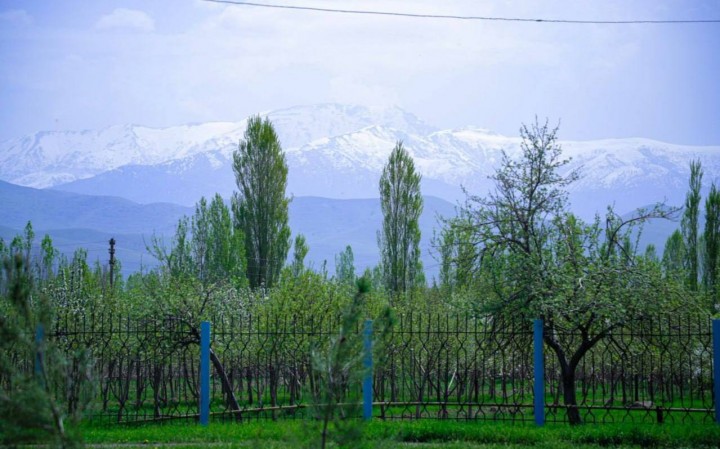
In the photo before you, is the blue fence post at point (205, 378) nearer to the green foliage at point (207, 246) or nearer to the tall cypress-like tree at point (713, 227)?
the green foliage at point (207, 246)

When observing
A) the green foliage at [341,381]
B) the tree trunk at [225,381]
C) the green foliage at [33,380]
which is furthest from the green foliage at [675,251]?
the green foliage at [33,380]

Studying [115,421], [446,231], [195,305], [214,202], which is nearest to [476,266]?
[446,231]

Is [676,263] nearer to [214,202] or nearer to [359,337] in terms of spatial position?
[214,202]

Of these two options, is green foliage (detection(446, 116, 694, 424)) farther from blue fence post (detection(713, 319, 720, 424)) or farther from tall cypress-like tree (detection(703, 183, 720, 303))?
tall cypress-like tree (detection(703, 183, 720, 303))

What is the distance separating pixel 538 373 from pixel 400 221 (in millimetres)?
31698

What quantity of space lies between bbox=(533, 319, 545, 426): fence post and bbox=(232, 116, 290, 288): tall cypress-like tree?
2800cm

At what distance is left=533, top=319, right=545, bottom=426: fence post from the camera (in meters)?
12.3

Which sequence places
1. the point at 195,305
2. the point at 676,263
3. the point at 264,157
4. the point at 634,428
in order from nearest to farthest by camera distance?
the point at 634,428
the point at 195,305
the point at 264,157
the point at 676,263

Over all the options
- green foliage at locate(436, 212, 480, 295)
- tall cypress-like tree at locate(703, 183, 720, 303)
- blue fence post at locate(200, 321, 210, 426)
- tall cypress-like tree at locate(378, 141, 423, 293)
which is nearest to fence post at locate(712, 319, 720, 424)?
green foliage at locate(436, 212, 480, 295)

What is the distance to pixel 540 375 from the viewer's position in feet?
40.7

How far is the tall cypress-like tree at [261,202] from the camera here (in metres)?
40.0

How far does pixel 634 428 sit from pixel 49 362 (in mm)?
8697

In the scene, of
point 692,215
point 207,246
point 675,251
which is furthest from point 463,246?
point 675,251

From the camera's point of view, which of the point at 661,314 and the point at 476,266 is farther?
the point at 476,266
